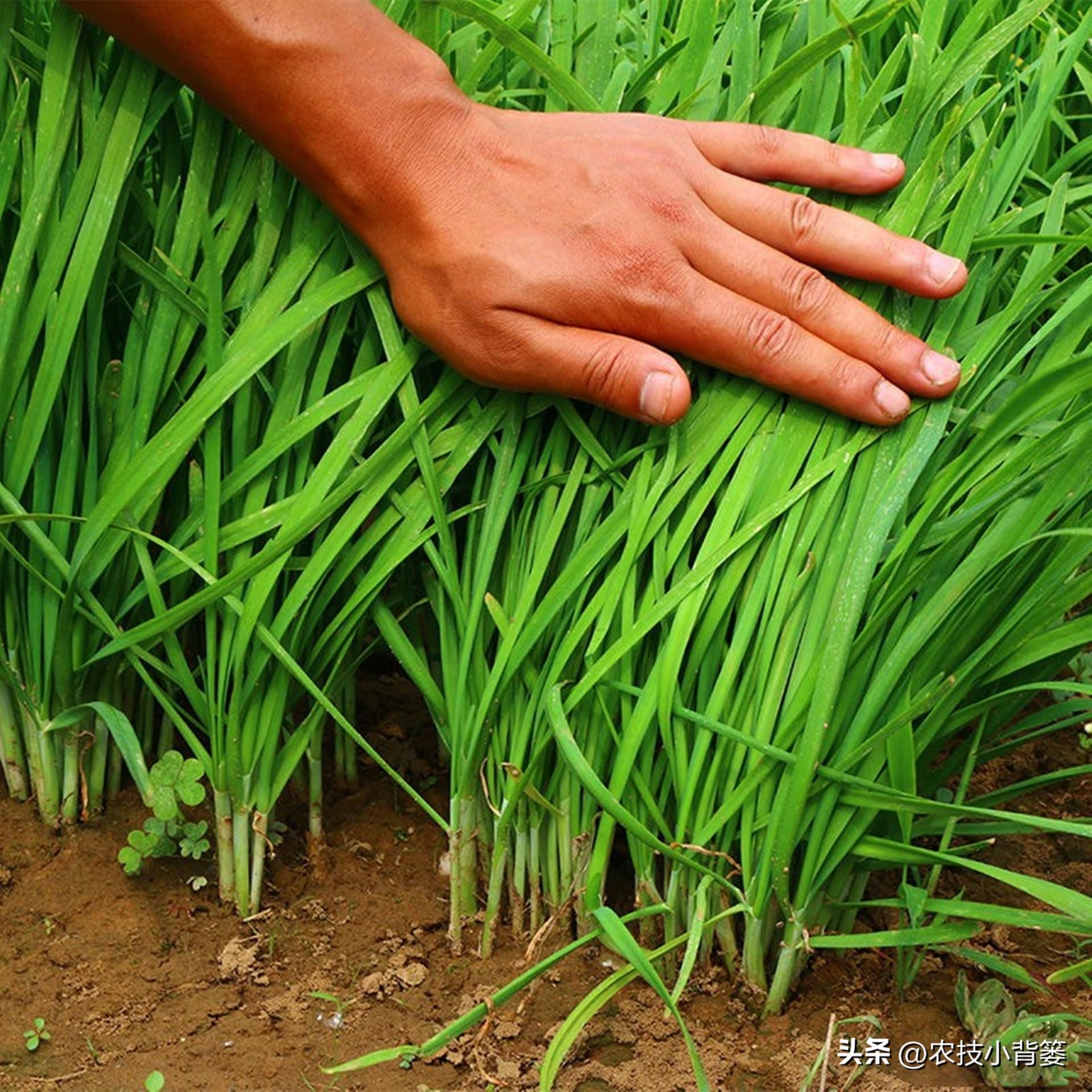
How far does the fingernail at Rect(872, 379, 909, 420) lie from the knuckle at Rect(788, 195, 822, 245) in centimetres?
17

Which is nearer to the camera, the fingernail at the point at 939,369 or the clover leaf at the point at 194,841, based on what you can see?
the fingernail at the point at 939,369

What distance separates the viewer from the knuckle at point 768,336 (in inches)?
52.7

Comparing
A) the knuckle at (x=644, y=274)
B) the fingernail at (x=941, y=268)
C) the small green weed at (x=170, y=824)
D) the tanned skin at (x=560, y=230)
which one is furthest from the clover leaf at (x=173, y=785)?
the fingernail at (x=941, y=268)

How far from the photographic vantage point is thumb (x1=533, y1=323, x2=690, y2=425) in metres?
1.33

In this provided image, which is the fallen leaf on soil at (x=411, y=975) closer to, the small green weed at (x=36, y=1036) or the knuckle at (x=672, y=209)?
the small green weed at (x=36, y=1036)

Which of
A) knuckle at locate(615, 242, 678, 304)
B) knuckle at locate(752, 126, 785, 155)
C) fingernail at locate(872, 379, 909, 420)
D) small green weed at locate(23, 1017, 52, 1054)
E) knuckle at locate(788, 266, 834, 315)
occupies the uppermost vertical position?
knuckle at locate(752, 126, 785, 155)

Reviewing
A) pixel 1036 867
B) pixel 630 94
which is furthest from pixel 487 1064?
pixel 630 94

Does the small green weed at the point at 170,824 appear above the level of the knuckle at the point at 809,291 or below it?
below

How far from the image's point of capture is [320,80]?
1332 mm

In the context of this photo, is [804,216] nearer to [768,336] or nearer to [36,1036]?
[768,336]

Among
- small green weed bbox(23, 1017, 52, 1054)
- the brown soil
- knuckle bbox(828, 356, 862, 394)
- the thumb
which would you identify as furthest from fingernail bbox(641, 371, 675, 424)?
small green weed bbox(23, 1017, 52, 1054)

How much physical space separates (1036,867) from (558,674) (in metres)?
0.63

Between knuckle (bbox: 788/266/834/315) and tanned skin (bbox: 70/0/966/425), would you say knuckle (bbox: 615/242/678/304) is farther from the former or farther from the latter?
knuckle (bbox: 788/266/834/315)

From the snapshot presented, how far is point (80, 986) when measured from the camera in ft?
4.78
